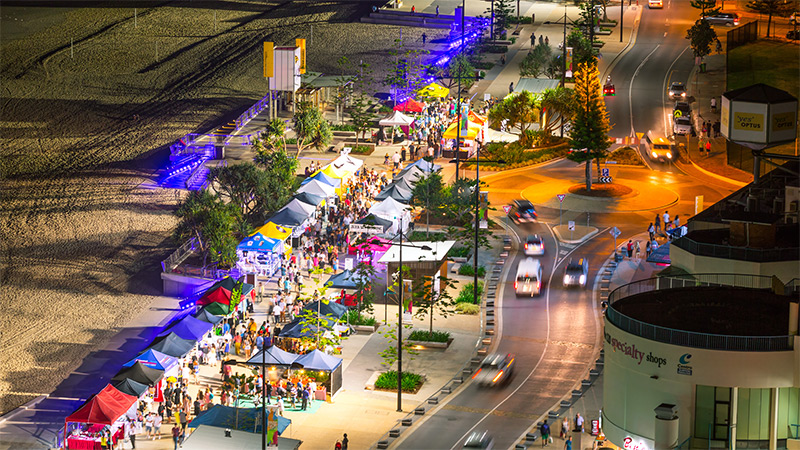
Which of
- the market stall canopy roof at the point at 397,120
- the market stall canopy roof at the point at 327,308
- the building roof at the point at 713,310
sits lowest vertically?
the market stall canopy roof at the point at 327,308

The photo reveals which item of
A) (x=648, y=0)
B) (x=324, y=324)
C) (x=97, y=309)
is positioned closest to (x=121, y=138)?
(x=97, y=309)

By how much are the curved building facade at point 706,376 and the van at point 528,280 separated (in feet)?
109

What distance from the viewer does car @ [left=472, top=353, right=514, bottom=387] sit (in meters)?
64.6

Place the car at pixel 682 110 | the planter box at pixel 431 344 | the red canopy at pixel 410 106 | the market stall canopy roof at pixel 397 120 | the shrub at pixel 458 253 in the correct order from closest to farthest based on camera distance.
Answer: the planter box at pixel 431 344, the shrub at pixel 458 253, the market stall canopy roof at pixel 397 120, the car at pixel 682 110, the red canopy at pixel 410 106

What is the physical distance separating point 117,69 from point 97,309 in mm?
65060

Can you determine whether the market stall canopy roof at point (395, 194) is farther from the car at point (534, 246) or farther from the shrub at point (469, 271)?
the car at point (534, 246)

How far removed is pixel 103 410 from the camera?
2282 inches

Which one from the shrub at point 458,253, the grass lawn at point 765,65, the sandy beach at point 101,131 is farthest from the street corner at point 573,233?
the grass lawn at point 765,65

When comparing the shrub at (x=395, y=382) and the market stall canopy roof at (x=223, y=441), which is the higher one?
the market stall canopy roof at (x=223, y=441)

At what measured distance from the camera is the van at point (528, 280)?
254 ft

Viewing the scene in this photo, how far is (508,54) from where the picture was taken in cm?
14138

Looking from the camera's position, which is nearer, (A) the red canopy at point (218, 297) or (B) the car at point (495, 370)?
(B) the car at point (495, 370)

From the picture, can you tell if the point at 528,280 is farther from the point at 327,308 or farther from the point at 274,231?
the point at 274,231

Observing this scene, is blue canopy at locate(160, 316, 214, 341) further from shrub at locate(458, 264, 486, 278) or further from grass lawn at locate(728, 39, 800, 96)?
grass lawn at locate(728, 39, 800, 96)
